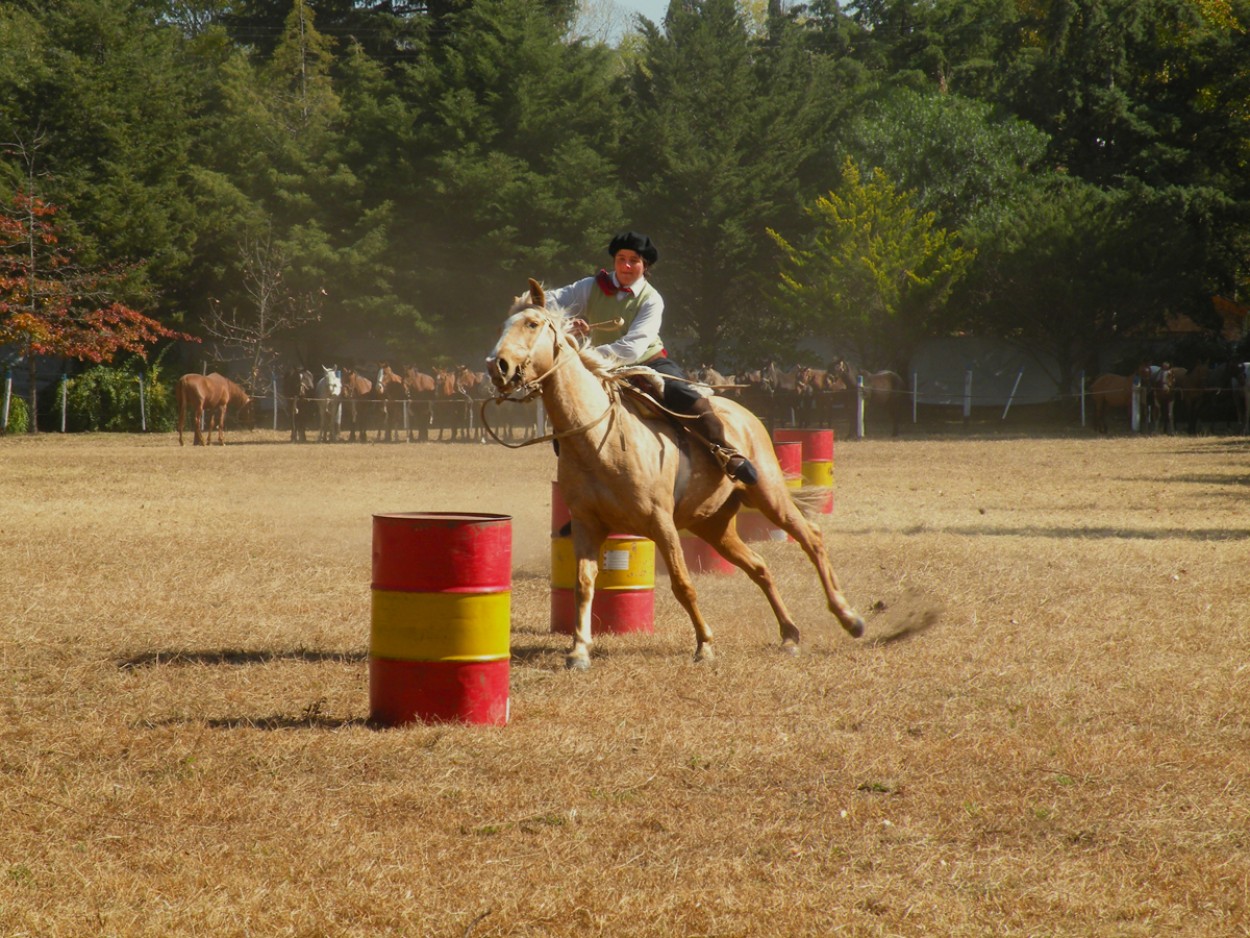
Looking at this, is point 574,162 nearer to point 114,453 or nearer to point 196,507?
point 114,453

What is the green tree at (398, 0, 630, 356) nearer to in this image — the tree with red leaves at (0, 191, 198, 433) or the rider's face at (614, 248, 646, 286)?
the tree with red leaves at (0, 191, 198, 433)

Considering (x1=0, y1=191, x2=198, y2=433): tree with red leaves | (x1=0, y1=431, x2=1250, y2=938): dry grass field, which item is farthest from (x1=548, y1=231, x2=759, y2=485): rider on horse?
(x1=0, y1=191, x2=198, y2=433): tree with red leaves

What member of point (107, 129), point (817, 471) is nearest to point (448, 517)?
point (817, 471)

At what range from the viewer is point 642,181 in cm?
5262

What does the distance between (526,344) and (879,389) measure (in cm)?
3478

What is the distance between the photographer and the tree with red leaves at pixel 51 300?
40766 mm

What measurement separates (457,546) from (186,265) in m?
47.2

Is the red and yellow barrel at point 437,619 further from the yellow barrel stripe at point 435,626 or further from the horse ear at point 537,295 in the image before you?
the horse ear at point 537,295

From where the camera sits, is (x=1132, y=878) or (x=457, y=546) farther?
(x=457, y=546)

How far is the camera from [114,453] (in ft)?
101

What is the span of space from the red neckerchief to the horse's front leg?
155 centimetres

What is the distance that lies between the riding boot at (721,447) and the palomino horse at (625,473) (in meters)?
0.10

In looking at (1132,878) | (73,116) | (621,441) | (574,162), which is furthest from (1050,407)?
(1132,878)

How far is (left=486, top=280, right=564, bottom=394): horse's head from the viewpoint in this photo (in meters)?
7.32
